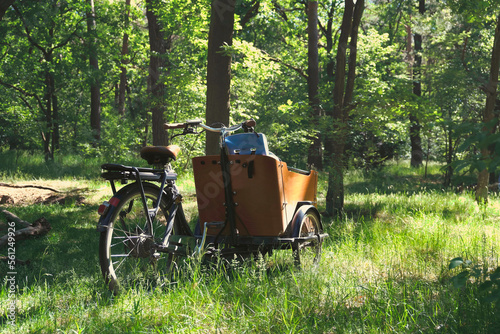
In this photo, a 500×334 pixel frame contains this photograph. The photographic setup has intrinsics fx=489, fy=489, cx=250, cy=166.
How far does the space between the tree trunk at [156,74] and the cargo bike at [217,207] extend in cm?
865

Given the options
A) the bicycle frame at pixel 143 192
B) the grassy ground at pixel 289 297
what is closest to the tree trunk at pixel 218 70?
the grassy ground at pixel 289 297

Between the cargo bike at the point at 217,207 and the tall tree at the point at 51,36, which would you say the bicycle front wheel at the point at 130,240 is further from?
the tall tree at the point at 51,36

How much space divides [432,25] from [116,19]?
41.9 ft

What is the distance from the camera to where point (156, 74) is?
14219 mm

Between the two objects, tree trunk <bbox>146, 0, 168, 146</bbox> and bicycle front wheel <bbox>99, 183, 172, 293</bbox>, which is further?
tree trunk <bbox>146, 0, 168, 146</bbox>

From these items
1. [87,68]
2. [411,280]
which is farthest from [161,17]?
[411,280]

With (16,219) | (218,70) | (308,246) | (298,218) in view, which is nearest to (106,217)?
(298,218)

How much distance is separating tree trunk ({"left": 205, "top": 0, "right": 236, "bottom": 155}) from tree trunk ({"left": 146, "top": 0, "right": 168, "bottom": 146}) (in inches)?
195

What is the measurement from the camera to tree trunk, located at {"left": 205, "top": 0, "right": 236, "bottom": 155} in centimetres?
832

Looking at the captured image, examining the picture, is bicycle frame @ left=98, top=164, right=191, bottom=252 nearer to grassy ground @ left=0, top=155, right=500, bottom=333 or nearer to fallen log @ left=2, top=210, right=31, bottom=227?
grassy ground @ left=0, top=155, right=500, bottom=333

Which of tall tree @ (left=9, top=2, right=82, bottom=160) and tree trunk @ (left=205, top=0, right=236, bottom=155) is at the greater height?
tall tree @ (left=9, top=2, right=82, bottom=160)

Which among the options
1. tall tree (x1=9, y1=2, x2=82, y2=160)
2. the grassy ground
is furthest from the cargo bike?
tall tree (x1=9, y1=2, x2=82, y2=160)

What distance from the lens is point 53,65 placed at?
16016 millimetres

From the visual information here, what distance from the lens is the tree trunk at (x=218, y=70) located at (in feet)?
27.3
